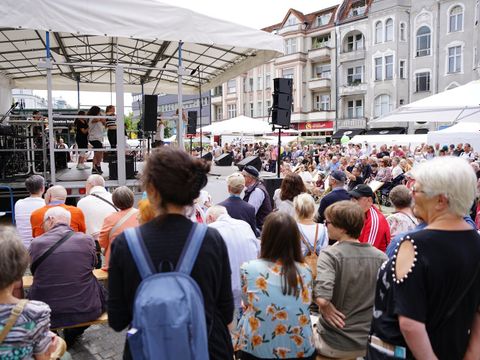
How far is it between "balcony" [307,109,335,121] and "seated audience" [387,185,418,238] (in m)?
39.0

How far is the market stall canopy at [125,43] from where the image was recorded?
5.37 metres

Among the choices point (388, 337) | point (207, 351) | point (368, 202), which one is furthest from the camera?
point (368, 202)

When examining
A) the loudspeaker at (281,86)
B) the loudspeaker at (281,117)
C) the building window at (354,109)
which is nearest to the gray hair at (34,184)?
the loudspeaker at (281,117)

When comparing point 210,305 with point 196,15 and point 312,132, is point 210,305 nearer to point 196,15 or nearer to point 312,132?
point 196,15

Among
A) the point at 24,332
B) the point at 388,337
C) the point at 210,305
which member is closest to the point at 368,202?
the point at 388,337

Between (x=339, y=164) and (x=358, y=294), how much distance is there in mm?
11772

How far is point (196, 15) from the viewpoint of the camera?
615 centimetres

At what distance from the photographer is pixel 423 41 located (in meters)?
34.1

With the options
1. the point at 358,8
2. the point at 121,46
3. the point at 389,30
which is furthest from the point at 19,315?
the point at 358,8

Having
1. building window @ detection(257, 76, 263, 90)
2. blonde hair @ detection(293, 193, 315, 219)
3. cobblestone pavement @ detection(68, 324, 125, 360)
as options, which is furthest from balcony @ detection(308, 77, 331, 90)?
cobblestone pavement @ detection(68, 324, 125, 360)

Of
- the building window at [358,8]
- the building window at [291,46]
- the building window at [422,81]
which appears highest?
the building window at [358,8]

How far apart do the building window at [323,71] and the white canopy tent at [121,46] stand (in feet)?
107

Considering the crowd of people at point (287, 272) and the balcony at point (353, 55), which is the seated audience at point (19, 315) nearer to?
the crowd of people at point (287, 272)

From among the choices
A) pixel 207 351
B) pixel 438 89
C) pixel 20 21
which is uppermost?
pixel 438 89
